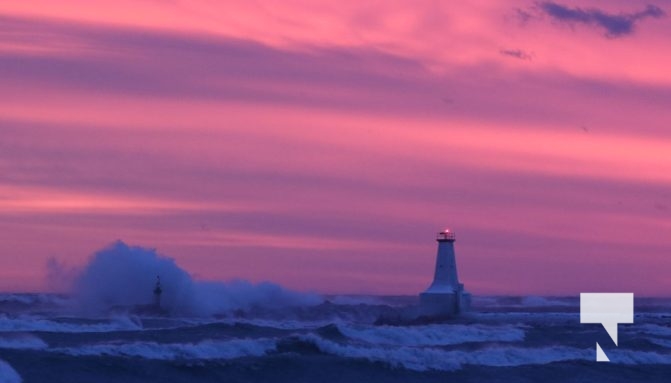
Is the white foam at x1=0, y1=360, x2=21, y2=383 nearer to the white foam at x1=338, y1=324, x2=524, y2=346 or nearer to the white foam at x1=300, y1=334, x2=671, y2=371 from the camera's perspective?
the white foam at x1=300, y1=334, x2=671, y2=371

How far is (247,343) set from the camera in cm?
3053

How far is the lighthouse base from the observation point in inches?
1827

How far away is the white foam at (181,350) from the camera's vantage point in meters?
27.5

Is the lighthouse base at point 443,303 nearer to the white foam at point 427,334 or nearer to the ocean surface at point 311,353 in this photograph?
the ocean surface at point 311,353

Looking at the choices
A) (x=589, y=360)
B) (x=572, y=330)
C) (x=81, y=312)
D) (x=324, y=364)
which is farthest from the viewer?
(x=81, y=312)

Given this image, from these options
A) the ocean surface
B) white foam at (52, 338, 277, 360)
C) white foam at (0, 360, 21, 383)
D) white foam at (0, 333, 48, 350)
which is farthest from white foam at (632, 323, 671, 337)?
white foam at (0, 360, 21, 383)

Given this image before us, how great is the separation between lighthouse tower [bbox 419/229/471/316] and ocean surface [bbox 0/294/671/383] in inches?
28.5

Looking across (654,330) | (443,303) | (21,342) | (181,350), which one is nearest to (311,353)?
(181,350)

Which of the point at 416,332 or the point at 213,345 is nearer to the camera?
the point at 213,345

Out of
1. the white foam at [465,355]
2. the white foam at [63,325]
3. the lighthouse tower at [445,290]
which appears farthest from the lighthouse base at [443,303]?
the white foam at [63,325]

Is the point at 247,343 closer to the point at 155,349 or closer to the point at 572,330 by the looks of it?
the point at 155,349

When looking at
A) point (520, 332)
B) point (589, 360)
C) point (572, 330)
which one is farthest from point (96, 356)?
point (572, 330)

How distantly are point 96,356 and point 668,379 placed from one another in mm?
14331

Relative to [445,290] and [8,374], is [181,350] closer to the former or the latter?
[8,374]
